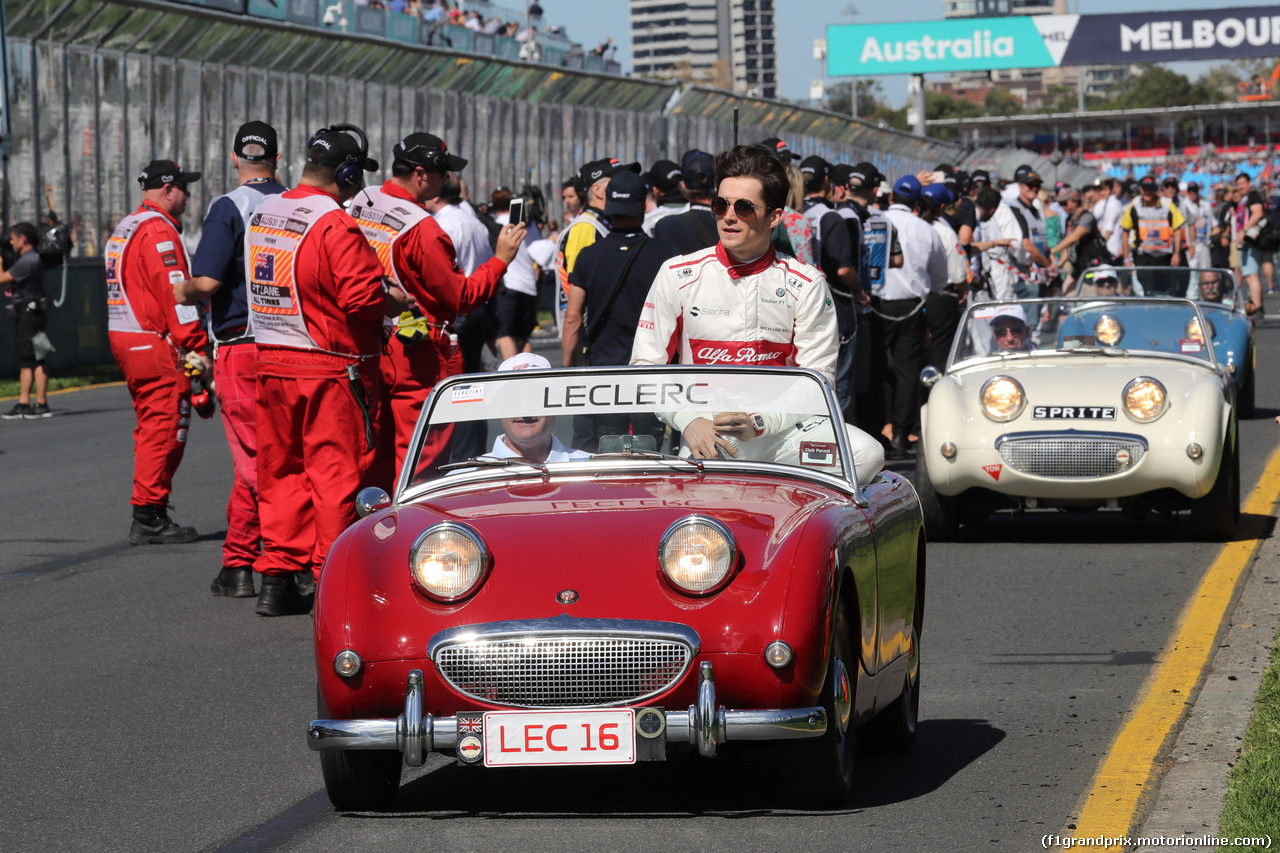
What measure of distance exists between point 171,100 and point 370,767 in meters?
24.2

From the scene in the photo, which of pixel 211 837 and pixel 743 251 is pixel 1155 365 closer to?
pixel 743 251

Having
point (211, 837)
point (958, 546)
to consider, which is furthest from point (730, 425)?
point (958, 546)

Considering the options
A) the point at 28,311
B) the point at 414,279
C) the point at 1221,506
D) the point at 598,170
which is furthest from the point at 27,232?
the point at 1221,506

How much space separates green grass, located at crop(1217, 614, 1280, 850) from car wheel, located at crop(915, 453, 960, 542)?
4.05m

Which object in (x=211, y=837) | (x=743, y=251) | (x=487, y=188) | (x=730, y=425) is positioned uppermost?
(x=487, y=188)

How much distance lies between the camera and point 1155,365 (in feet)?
34.4

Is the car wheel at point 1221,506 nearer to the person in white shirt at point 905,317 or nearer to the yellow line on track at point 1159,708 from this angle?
the yellow line on track at point 1159,708

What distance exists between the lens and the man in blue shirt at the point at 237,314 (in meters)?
8.84

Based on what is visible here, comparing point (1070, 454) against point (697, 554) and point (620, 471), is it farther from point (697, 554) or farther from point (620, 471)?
point (697, 554)

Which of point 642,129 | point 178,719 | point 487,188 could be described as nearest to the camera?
point 178,719

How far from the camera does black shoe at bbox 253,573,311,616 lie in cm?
848

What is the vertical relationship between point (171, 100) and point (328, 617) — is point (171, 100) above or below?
above

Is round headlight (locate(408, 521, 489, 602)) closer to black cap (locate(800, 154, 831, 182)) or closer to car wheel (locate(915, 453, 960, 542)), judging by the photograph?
car wheel (locate(915, 453, 960, 542))

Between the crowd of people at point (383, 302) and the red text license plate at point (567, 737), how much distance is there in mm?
1261
